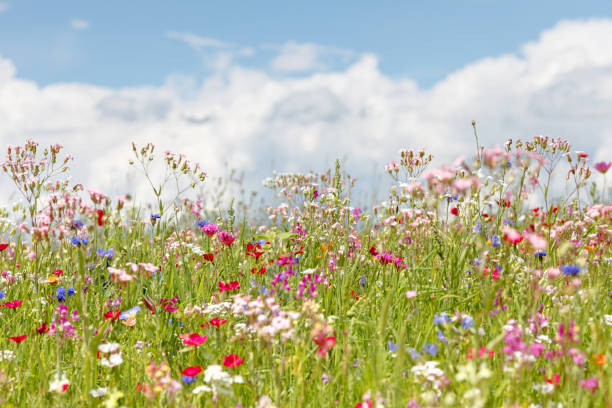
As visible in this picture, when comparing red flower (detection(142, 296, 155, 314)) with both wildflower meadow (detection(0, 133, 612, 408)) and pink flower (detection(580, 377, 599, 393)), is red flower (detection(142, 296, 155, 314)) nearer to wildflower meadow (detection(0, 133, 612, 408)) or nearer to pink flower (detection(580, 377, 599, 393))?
wildflower meadow (detection(0, 133, 612, 408))

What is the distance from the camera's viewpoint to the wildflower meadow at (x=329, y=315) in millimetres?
2672

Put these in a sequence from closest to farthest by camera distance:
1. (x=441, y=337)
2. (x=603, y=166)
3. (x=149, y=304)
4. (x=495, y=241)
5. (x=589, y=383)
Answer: (x=589, y=383)
(x=441, y=337)
(x=149, y=304)
(x=603, y=166)
(x=495, y=241)

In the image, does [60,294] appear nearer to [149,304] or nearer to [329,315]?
[149,304]

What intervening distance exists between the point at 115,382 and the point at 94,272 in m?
1.47

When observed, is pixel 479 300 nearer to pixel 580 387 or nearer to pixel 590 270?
pixel 590 270

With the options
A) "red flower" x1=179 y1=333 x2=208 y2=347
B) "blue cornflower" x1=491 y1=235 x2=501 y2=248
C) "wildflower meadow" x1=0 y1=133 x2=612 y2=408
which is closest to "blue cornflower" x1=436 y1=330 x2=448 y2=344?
"wildflower meadow" x1=0 y1=133 x2=612 y2=408

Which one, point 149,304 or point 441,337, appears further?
point 149,304

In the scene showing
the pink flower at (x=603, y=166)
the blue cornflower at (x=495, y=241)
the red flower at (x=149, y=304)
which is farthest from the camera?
the blue cornflower at (x=495, y=241)

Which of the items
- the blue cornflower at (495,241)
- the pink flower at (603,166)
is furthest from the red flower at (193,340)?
the pink flower at (603,166)

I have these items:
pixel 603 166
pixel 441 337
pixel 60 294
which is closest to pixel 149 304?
pixel 60 294

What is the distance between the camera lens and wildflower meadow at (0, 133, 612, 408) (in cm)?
267

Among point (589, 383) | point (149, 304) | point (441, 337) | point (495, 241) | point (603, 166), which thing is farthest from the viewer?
point (495, 241)

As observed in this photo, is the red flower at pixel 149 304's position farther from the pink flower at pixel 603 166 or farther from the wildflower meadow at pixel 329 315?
the pink flower at pixel 603 166

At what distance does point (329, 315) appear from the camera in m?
4.11
